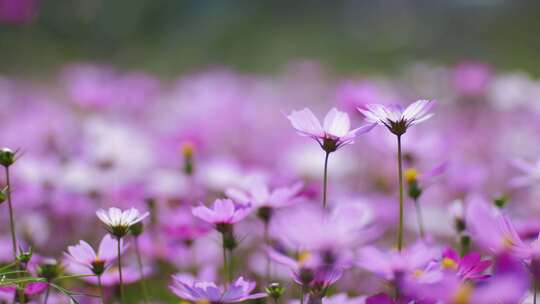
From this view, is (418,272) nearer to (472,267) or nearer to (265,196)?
(472,267)

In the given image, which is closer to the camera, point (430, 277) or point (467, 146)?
point (430, 277)

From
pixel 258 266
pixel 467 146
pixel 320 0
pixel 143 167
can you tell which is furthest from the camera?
pixel 320 0

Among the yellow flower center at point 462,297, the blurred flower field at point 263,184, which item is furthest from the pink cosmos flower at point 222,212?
the yellow flower center at point 462,297

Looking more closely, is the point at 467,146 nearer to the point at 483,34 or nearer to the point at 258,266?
the point at 258,266

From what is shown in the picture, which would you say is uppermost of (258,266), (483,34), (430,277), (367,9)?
(367,9)

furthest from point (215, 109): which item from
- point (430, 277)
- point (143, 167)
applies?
point (430, 277)

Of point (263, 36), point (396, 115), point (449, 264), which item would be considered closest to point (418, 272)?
point (449, 264)

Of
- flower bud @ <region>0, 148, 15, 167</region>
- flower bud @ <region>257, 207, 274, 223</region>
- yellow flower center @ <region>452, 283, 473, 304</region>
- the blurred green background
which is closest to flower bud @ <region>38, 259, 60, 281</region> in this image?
flower bud @ <region>0, 148, 15, 167</region>
